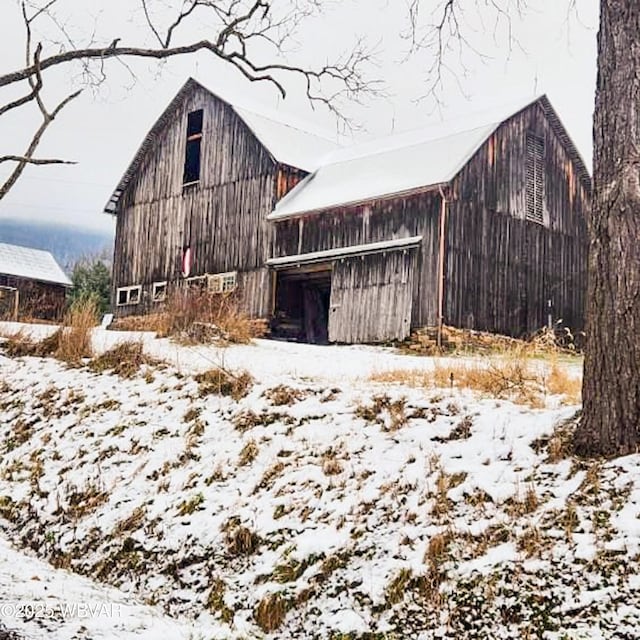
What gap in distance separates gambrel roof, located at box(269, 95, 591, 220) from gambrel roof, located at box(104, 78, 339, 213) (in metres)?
0.81

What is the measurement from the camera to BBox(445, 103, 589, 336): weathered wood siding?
20.8 m

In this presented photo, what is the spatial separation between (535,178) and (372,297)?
618 cm

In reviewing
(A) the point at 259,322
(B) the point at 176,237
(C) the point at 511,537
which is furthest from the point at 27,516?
(B) the point at 176,237

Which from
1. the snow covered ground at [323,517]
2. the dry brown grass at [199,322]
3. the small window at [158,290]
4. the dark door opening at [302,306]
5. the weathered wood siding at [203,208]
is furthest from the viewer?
the small window at [158,290]

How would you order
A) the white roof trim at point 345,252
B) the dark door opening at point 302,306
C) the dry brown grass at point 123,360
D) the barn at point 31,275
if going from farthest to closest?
the barn at point 31,275 < the dark door opening at point 302,306 < the white roof trim at point 345,252 < the dry brown grass at point 123,360

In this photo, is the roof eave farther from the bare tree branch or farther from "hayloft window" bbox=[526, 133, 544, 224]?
the bare tree branch

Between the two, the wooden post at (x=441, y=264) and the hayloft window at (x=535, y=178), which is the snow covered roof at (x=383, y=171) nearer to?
the wooden post at (x=441, y=264)

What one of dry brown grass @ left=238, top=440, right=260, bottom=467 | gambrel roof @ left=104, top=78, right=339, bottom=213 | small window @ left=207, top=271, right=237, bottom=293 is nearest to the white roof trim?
small window @ left=207, top=271, right=237, bottom=293

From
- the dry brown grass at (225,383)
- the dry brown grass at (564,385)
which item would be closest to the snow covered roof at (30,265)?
the dry brown grass at (225,383)

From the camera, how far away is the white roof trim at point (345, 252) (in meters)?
20.7

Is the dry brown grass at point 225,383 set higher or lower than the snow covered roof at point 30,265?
lower

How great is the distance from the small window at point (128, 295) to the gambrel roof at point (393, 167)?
21.2 feet

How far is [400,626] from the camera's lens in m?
5.23

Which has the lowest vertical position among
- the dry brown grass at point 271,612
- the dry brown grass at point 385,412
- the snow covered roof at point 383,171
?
the dry brown grass at point 271,612
